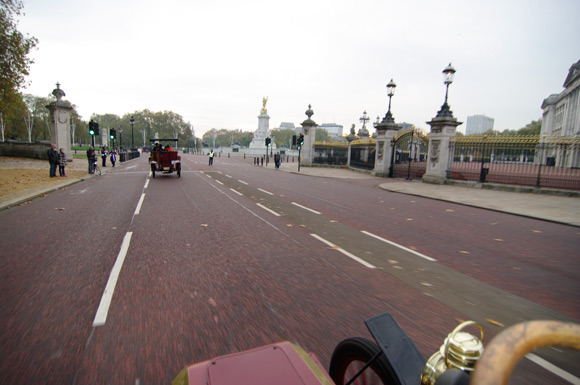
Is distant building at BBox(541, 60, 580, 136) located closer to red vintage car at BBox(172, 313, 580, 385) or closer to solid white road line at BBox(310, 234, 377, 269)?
solid white road line at BBox(310, 234, 377, 269)

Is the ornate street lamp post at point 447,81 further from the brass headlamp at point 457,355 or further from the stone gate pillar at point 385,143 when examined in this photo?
the brass headlamp at point 457,355

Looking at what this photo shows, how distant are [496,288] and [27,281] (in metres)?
6.44

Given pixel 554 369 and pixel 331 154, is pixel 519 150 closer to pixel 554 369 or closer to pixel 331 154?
pixel 554 369

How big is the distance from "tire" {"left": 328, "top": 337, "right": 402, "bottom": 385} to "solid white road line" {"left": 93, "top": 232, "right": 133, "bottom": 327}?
98.4 inches

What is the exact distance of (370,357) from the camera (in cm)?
178

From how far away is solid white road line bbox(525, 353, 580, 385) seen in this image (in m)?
2.56

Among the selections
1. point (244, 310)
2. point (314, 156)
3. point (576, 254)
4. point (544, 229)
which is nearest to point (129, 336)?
point (244, 310)

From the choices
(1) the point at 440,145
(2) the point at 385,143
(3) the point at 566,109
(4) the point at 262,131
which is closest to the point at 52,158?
(2) the point at 385,143

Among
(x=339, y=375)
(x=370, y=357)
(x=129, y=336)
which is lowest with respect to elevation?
(x=129, y=336)

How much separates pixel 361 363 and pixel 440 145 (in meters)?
18.7

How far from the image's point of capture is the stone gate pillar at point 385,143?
22.6m

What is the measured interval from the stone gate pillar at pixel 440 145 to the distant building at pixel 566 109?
128ft

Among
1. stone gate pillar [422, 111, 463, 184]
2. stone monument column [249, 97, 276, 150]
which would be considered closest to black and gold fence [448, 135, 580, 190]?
stone gate pillar [422, 111, 463, 184]

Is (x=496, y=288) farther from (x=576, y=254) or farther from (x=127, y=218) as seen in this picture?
(x=127, y=218)
